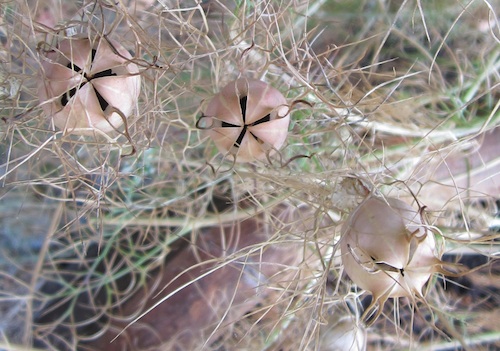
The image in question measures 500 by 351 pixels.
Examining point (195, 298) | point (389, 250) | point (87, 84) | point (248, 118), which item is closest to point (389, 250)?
point (389, 250)

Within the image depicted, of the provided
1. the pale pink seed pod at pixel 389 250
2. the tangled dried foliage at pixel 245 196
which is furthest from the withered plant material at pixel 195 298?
the pale pink seed pod at pixel 389 250

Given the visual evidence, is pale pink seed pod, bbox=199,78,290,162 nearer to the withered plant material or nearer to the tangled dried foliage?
the tangled dried foliage

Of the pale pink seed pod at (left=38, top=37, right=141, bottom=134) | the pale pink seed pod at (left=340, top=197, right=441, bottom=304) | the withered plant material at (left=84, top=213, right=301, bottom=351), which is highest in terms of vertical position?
the pale pink seed pod at (left=38, top=37, right=141, bottom=134)

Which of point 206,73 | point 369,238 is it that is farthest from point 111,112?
point 206,73

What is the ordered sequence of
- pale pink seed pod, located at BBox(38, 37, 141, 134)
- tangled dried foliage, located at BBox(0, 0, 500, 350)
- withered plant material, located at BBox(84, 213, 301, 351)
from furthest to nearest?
withered plant material, located at BBox(84, 213, 301, 351) < tangled dried foliage, located at BBox(0, 0, 500, 350) < pale pink seed pod, located at BBox(38, 37, 141, 134)

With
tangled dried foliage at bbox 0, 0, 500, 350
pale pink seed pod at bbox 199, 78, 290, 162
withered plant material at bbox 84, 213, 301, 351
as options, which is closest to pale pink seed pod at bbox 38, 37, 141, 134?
pale pink seed pod at bbox 199, 78, 290, 162

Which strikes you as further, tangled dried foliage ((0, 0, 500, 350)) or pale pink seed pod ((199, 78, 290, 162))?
tangled dried foliage ((0, 0, 500, 350))

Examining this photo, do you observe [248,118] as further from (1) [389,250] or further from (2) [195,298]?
(2) [195,298]

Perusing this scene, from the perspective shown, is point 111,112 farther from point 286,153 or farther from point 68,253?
point 68,253
